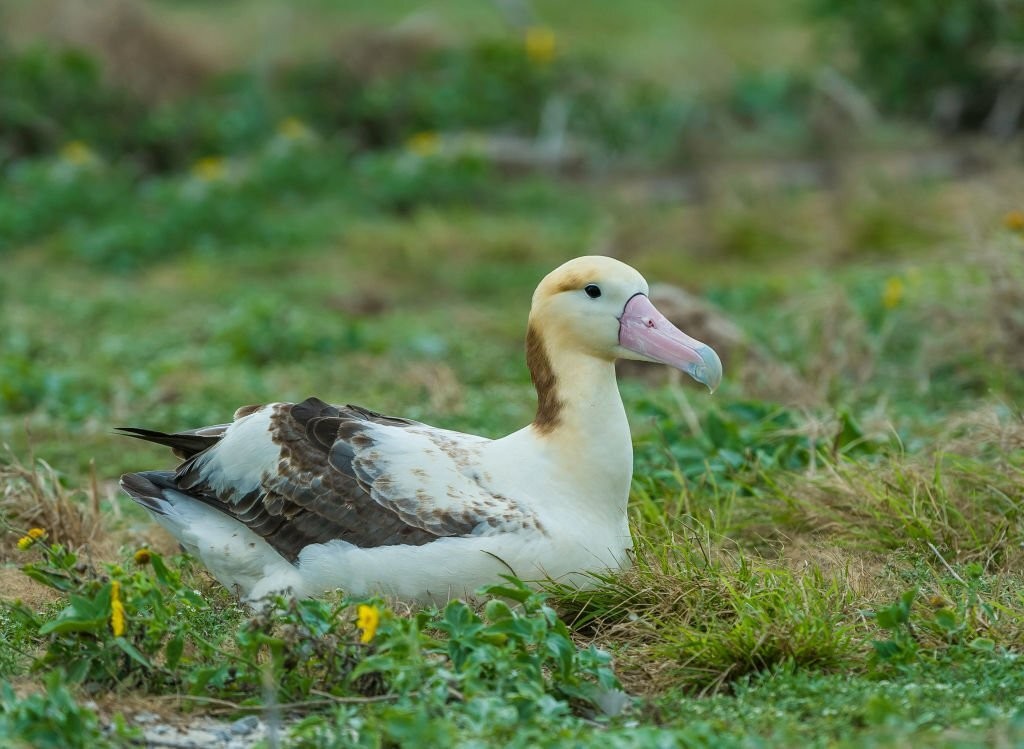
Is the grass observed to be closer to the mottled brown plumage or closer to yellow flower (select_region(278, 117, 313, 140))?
yellow flower (select_region(278, 117, 313, 140))

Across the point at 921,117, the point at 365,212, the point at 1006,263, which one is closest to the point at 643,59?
the point at 921,117

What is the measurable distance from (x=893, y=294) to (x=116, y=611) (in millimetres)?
5173

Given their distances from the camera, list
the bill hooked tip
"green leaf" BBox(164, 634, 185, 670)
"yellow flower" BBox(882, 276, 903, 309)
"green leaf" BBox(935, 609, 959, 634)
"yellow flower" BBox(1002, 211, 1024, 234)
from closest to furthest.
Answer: "green leaf" BBox(164, 634, 185, 670), "green leaf" BBox(935, 609, 959, 634), the bill hooked tip, "yellow flower" BBox(1002, 211, 1024, 234), "yellow flower" BBox(882, 276, 903, 309)

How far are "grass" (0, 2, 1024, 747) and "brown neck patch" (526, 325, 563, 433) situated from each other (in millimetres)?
513

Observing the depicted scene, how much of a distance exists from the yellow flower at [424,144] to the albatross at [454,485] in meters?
8.04

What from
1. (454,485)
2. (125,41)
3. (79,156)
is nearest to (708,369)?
(454,485)

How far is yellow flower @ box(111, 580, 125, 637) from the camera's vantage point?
3.93 metres

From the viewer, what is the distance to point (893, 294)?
806cm

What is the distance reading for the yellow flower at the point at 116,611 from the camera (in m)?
3.93

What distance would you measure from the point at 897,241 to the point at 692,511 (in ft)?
18.2

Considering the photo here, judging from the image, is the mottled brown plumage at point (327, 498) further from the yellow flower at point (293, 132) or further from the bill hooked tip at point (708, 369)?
the yellow flower at point (293, 132)

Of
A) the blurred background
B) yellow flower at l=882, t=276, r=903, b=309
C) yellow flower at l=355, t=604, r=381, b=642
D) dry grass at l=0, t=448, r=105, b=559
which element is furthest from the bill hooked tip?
yellow flower at l=882, t=276, r=903, b=309

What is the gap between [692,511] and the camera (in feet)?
18.0

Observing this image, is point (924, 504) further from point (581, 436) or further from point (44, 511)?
point (44, 511)
